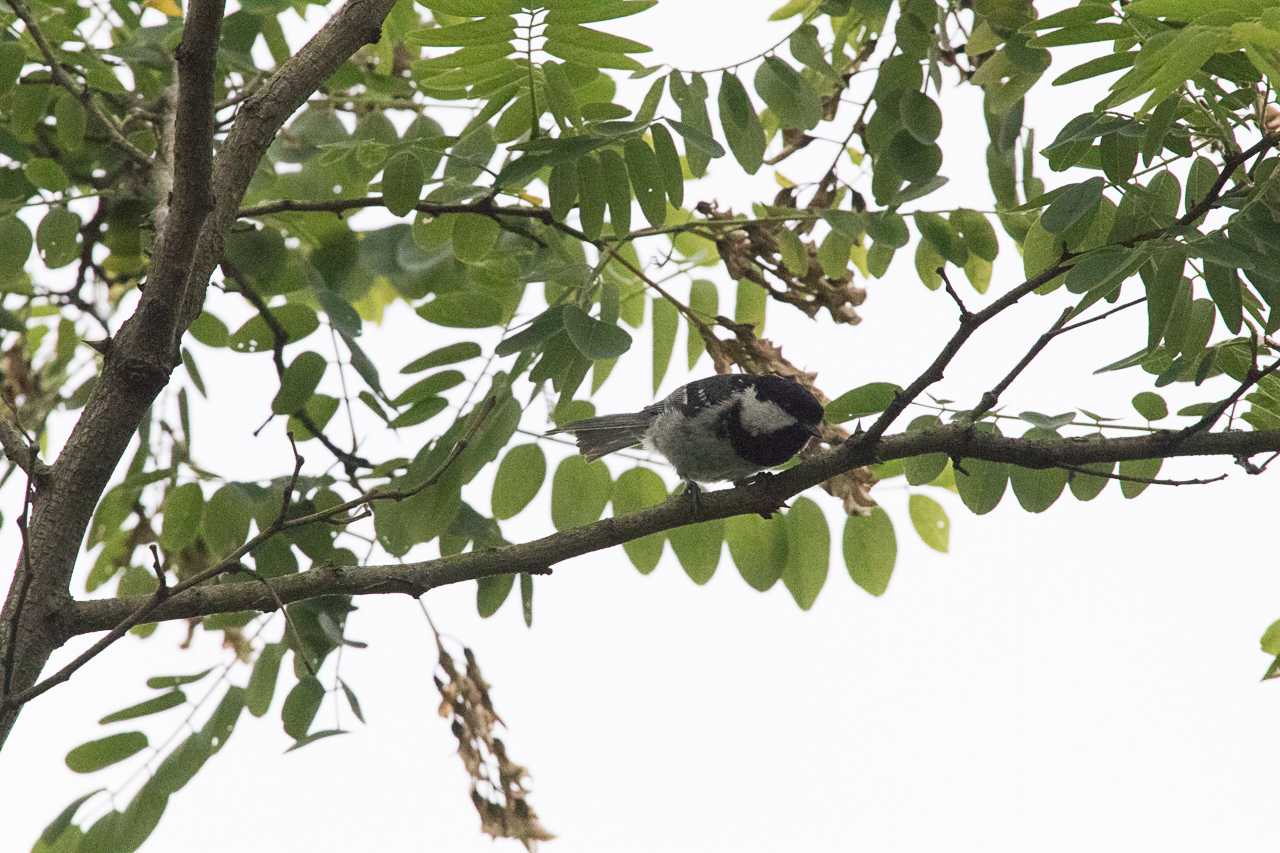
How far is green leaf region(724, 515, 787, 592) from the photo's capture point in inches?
151

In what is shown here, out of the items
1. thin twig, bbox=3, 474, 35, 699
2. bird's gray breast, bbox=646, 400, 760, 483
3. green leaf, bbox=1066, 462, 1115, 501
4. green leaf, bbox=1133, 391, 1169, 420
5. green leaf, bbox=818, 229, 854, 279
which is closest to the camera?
thin twig, bbox=3, 474, 35, 699

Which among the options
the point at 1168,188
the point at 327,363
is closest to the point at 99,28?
the point at 327,363

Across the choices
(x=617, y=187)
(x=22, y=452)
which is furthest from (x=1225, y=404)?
(x=22, y=452)

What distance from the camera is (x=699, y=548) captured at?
12.6 ft

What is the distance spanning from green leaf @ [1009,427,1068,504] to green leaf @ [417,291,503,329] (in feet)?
4.85

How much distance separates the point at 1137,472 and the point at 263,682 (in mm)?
2384

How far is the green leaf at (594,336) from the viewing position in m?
3.01

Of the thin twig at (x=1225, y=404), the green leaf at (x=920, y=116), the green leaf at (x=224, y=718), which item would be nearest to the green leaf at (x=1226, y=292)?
the thin twig at (x=1225, y=404)

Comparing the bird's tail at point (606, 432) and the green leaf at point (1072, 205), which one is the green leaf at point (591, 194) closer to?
the bird's tail at point (606, 432)

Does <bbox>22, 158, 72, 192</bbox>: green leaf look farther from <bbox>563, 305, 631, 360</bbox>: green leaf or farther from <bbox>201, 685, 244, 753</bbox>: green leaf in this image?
<bbox>563, 305, 631, 360</bbox>: green leaf

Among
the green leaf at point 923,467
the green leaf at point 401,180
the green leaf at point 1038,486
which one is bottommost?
the green leaf at point 1038,486

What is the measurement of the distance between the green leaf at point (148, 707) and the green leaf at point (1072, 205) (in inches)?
100

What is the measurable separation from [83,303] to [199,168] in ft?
6.81

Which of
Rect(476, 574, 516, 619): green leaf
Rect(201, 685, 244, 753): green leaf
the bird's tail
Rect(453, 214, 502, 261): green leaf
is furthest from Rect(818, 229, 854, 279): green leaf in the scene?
Rect(201, 685, 244, 753): green leaf
